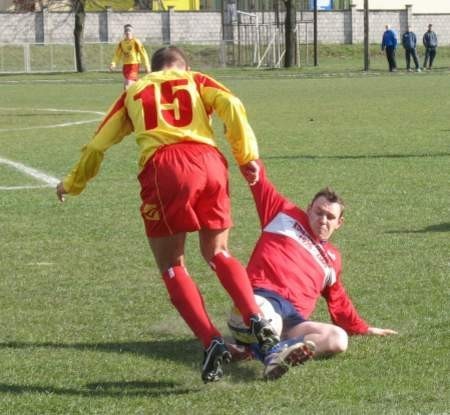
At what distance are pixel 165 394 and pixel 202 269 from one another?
3.16m

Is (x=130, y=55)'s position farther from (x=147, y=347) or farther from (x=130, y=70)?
(x=147, y=347)

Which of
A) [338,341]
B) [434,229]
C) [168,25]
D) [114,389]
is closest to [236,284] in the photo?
[338,341]

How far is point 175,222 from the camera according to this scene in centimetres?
577

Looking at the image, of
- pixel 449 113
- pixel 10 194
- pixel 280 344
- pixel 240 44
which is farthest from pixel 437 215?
pixel 240 44

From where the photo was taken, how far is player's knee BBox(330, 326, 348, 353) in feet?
19.9

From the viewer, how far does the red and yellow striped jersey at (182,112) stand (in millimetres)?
5836

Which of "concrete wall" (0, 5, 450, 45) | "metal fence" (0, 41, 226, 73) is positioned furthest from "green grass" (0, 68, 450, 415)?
"concrete wall" (0, 5, 450, 45)

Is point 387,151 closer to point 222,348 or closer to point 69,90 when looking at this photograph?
point 222,348

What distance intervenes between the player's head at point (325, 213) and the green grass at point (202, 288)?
2.07 feet

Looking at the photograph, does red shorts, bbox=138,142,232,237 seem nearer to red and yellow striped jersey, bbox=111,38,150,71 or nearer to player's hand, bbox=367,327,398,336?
player's hand, bbox=367,327,398,336

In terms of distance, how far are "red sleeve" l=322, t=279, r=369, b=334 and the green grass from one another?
0.16 meters

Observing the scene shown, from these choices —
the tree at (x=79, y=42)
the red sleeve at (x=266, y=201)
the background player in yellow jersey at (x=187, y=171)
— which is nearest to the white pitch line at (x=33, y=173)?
the red sleeve at (x=266, y=201)

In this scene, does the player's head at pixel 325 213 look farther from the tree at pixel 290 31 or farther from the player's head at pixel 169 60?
the tree at pixel 290 31

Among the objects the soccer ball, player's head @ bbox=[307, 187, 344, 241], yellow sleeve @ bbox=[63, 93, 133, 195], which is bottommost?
the soccer ball
